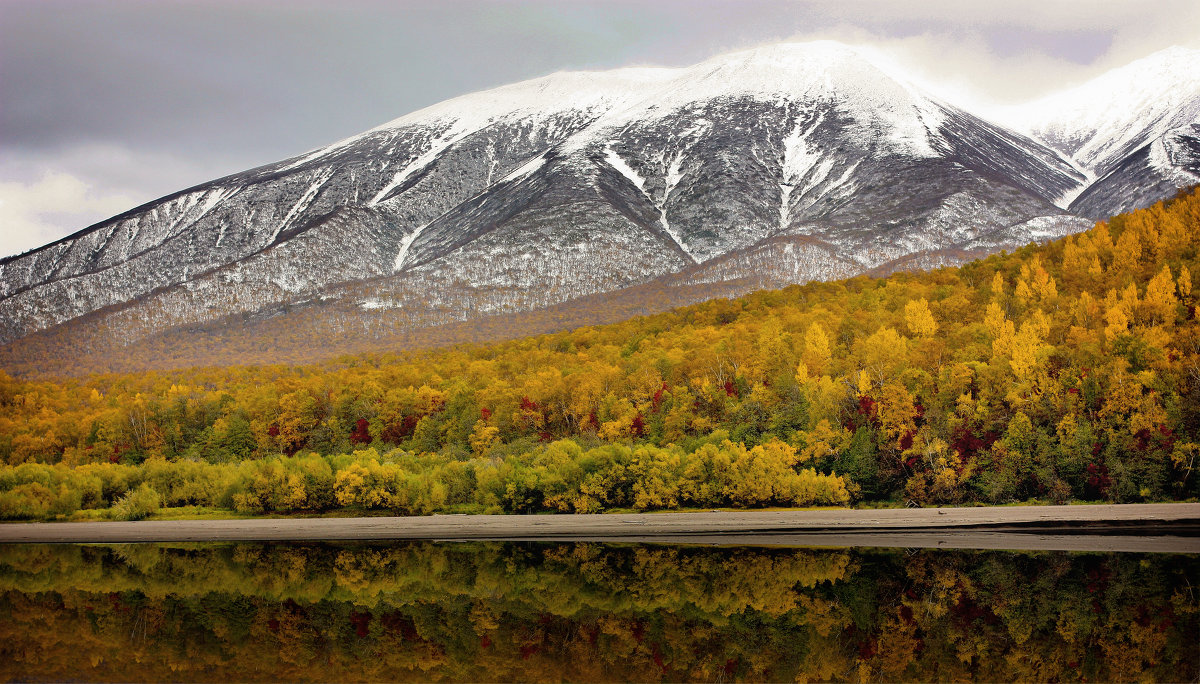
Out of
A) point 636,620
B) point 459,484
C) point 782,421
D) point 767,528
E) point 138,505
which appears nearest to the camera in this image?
point 636,620

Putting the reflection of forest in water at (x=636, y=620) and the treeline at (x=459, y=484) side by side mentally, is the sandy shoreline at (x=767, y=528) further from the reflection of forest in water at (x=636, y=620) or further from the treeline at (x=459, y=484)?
the reflection of forest in water at (x=636, y=620)

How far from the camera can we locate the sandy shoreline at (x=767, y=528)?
5028 cm

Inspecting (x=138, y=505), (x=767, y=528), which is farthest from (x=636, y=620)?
(x=138, y=505)

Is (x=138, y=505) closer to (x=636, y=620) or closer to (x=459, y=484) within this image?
(x=459, y=484)

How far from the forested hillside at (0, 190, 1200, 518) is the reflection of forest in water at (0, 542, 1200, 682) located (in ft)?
70.1

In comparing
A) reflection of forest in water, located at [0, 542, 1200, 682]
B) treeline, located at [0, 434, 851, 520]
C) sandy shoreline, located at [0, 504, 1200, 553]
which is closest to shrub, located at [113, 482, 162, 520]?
treeline, located at [0, 434, 851, 520]

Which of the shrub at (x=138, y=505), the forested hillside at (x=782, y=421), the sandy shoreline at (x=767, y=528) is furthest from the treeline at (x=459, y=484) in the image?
the sandy shoreline at (x=767, y=528)

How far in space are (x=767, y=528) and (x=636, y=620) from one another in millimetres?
28655

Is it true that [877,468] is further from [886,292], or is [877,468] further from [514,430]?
[886,292]

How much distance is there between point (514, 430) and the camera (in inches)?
3829

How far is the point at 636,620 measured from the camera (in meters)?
31.2

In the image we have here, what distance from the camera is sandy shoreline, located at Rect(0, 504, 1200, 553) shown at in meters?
50.3

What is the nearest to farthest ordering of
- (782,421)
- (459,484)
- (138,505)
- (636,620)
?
1. (636,620)
2. (459,484)
3. (138,505)
4. (782,421)

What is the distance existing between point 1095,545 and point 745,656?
94.6 feet
